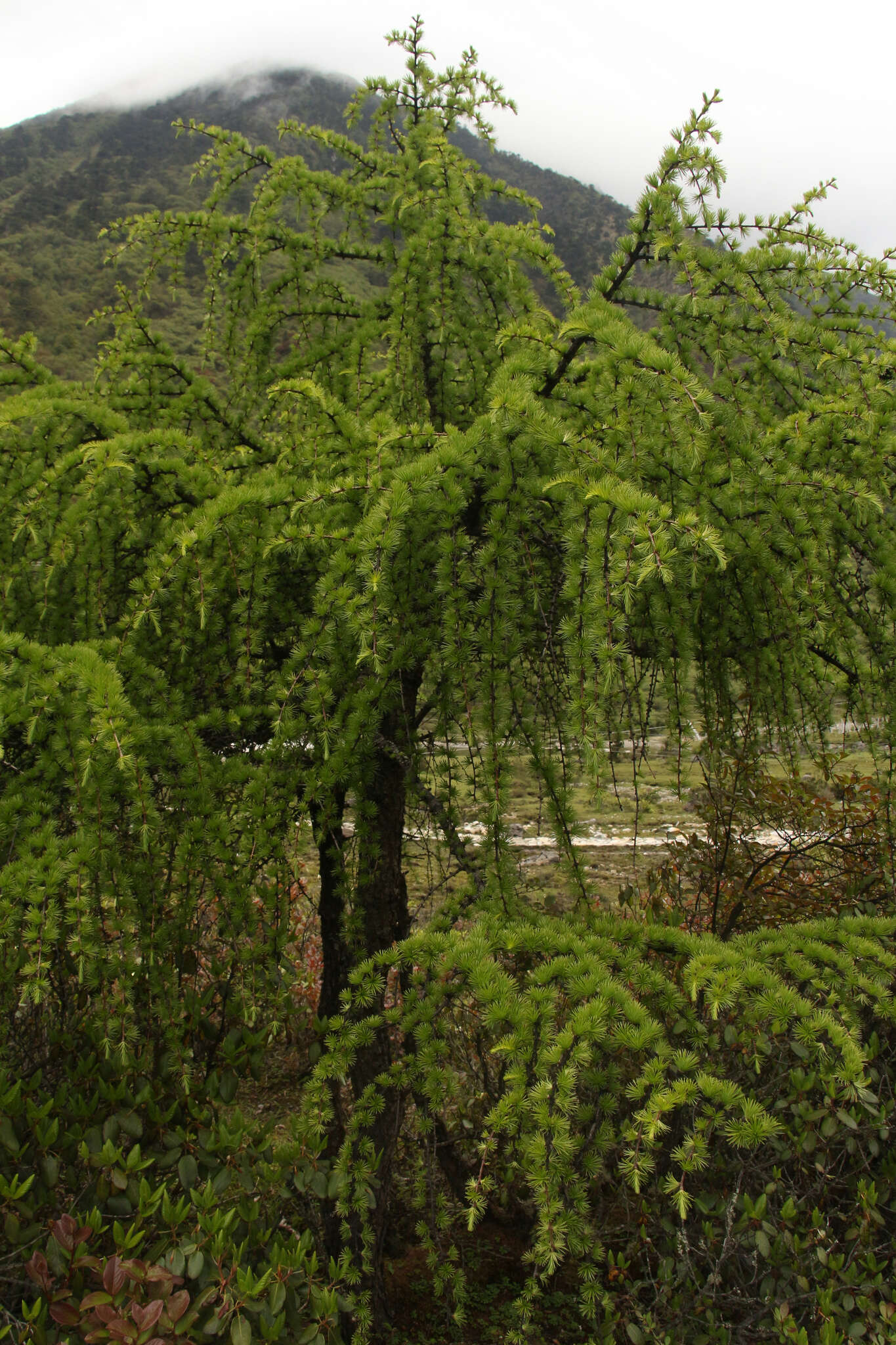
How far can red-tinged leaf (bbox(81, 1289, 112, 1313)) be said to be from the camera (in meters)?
1.53

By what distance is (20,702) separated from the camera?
1.57 meters

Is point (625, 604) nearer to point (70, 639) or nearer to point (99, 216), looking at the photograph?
point (70, 639)

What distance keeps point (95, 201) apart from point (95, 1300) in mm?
45475

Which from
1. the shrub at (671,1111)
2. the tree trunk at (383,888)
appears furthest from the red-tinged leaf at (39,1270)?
the tree trunk at (383,888)

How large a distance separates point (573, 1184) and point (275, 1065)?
3.43m

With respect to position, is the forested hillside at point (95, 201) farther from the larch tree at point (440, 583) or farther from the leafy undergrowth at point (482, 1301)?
the leafy undergrowth at point (482, 1301)

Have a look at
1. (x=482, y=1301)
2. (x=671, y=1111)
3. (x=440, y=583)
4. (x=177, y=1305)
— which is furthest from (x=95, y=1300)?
(x=482, y=1301)

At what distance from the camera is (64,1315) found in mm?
1573

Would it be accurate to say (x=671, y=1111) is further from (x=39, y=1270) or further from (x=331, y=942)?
(x=39, y=1270)

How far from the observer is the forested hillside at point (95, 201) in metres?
24.2

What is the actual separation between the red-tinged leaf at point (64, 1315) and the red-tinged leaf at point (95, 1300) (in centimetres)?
2

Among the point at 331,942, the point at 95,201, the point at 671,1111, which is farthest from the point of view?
the point at 95,201

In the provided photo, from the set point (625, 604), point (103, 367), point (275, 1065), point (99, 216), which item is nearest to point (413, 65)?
point (103, 367)

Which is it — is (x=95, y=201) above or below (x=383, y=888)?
above
